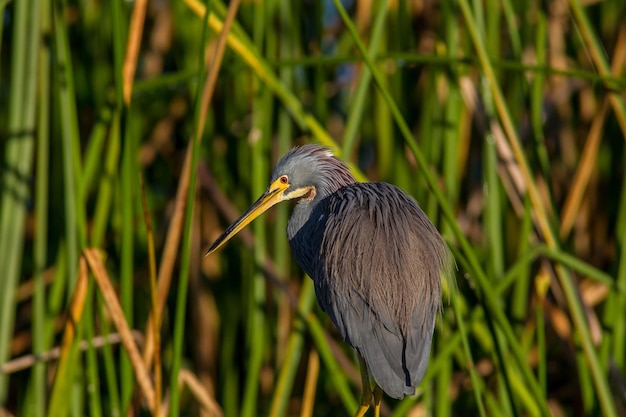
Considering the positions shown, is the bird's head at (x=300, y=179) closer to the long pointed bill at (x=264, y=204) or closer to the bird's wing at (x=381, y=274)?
the long pointed bill at (x=264, y=204)

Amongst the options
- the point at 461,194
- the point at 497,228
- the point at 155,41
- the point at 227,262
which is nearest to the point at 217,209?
the point at 227,262

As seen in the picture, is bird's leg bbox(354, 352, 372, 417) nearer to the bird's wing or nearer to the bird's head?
the bird's wing

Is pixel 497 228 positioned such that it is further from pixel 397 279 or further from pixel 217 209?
pixel 217 209

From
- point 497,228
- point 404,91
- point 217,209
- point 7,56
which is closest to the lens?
point 497,228

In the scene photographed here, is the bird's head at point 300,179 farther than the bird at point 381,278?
Yes

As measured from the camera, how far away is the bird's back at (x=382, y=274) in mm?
1748

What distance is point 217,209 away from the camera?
297 centimetres

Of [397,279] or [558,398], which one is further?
[558,398]

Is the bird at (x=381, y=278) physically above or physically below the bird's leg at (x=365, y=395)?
above

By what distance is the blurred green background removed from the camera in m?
1.96

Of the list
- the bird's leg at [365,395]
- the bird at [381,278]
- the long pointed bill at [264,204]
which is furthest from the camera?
the long pointed bill at [264,204]

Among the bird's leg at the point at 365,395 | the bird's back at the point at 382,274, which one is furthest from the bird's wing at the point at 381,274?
the bird's leg at the point at 365,395

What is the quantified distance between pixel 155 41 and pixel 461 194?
1.15m

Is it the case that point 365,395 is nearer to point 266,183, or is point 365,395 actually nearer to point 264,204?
point 264,204
